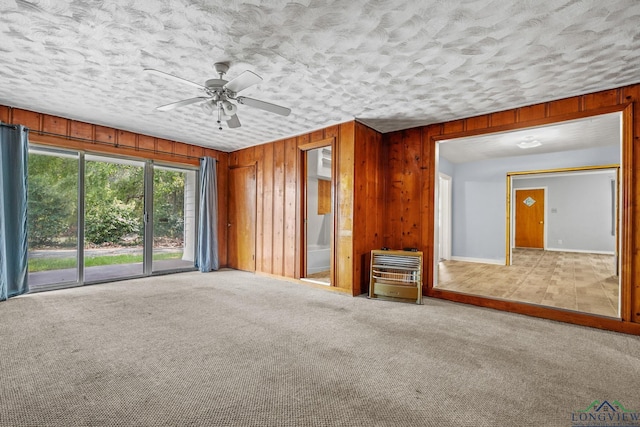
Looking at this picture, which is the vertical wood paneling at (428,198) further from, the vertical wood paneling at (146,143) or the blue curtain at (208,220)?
the vertical wood paneling at (146,143)

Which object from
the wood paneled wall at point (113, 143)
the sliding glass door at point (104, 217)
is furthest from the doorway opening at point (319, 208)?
the sliding glass door at point (104, 217)

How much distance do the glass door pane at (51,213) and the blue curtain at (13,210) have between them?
0.89 feet

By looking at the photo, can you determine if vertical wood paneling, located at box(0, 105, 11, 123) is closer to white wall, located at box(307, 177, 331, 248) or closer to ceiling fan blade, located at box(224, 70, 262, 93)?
ceiling fan blade, located at box(224, 70, 262, 93)

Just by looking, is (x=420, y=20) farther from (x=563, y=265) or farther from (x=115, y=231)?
(x=563, y=265)

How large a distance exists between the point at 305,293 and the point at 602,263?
6.91 m

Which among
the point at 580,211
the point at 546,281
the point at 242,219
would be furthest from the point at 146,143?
the point at 580,211

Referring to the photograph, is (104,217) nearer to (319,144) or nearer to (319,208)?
(319,144)

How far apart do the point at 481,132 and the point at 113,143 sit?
17.9ft

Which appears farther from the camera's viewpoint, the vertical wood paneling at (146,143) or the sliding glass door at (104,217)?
the vertical wood paneling at (146,143)

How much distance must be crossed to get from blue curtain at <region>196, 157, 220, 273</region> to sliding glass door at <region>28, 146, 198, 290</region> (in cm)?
24

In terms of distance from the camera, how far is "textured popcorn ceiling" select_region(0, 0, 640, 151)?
1.95m

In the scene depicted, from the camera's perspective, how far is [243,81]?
2.55 metres

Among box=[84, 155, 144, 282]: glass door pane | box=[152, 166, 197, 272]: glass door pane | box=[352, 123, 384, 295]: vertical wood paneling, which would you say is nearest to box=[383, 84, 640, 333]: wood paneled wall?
box=[352, 123, 384, 295]: vertical wood paneling

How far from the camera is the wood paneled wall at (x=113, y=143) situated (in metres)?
4.03
